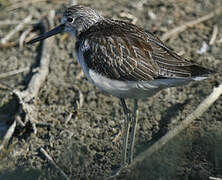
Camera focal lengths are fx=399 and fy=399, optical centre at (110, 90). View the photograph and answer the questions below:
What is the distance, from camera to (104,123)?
219 inches

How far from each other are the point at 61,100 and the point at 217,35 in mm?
2802

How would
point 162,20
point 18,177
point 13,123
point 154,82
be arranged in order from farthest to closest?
point 162,20 → point 13,123 → point 18,177 → point 154,82

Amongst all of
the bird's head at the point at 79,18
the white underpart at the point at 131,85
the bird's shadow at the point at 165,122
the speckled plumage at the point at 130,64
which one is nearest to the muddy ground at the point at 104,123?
the bird's shadow at the point at 165,122

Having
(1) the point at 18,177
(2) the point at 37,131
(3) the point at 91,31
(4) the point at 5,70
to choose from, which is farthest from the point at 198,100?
(4) the point at 5,70

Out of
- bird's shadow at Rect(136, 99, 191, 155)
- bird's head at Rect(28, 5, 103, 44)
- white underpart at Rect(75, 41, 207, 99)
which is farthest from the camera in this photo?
bird's head at Rect(28, 5, 103, 44)

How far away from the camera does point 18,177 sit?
4.99m

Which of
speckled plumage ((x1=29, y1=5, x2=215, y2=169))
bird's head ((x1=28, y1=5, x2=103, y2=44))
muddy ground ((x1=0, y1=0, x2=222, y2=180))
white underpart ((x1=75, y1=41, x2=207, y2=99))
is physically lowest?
muddy ground ((x1=0, y1=0, x2=222, y2=180))

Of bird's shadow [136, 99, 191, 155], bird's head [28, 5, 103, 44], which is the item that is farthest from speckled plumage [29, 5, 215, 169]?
bird's head [28, 5, 103, 44]

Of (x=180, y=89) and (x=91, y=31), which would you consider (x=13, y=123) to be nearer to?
(x=91, y=31)

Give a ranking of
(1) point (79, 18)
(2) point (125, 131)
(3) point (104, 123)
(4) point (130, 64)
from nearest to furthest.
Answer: (4) point (130, 64) < (2) point (125, 131) < (1) point (79, 18) < (3) point (104, 123)

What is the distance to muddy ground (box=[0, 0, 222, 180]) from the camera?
15.9ft

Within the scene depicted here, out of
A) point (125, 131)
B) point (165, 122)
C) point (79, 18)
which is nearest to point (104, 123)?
point (125, 131)

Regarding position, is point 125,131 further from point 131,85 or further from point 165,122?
point 131,85

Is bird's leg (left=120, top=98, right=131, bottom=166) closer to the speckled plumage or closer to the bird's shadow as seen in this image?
the speckled plumage
